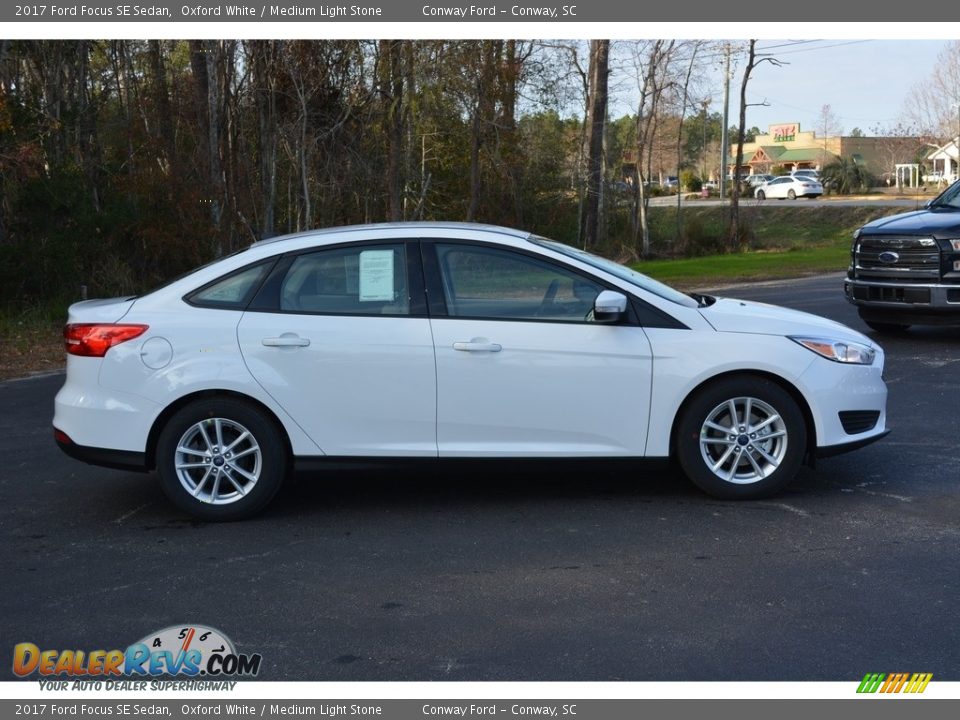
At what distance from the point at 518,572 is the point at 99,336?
2774 millimetres

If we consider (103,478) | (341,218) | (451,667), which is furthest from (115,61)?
(451,667)

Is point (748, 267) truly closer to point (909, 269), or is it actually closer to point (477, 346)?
point (909, 269)

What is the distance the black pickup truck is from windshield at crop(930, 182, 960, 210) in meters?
0.02

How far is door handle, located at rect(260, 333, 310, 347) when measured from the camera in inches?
248

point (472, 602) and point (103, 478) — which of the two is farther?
point (103, 478)

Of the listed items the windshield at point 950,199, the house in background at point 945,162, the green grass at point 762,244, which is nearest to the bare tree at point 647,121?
the green grass at point 762,244

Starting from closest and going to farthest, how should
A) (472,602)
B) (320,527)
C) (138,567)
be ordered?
(472,602) < (138,567) < (320,527)

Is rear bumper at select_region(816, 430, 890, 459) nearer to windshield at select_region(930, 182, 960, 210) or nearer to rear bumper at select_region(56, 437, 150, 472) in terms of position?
rear bumper at select_region(56, 437, 150, 472)

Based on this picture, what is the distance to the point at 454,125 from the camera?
2533cm

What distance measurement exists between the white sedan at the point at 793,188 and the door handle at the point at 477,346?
53395mm

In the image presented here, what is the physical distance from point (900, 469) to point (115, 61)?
71.4ft

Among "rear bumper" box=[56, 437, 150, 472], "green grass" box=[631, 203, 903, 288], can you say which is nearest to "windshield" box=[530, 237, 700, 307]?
"rear bumper" box=[56, 437, 150, 472]

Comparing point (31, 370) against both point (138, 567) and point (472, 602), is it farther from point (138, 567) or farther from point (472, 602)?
point (472, 602)

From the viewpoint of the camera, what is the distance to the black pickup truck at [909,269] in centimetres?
1214
